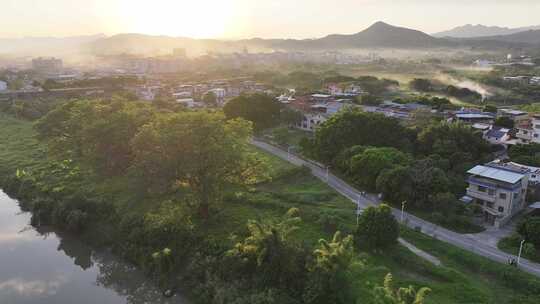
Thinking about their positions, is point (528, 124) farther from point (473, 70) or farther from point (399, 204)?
point (473, 70)

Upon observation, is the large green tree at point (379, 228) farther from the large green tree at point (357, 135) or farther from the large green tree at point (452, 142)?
the large green tree at point (452, 142)

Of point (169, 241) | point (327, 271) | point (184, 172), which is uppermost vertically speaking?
point (184, 172)

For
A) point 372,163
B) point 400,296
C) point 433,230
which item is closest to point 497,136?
point 372,163

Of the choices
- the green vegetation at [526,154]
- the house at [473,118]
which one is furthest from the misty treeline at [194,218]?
the house at [473,118]

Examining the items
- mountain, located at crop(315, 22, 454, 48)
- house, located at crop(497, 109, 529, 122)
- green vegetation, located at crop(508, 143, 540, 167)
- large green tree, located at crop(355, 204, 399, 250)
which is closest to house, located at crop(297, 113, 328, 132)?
green vegetation, located at crop(508, 143, 540, 167)

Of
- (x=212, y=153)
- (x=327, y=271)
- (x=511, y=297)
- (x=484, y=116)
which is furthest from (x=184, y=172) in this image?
(x=484, y=116)

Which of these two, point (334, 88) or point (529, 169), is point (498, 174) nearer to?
point (529, 169)

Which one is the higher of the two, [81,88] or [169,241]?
[81,88]
